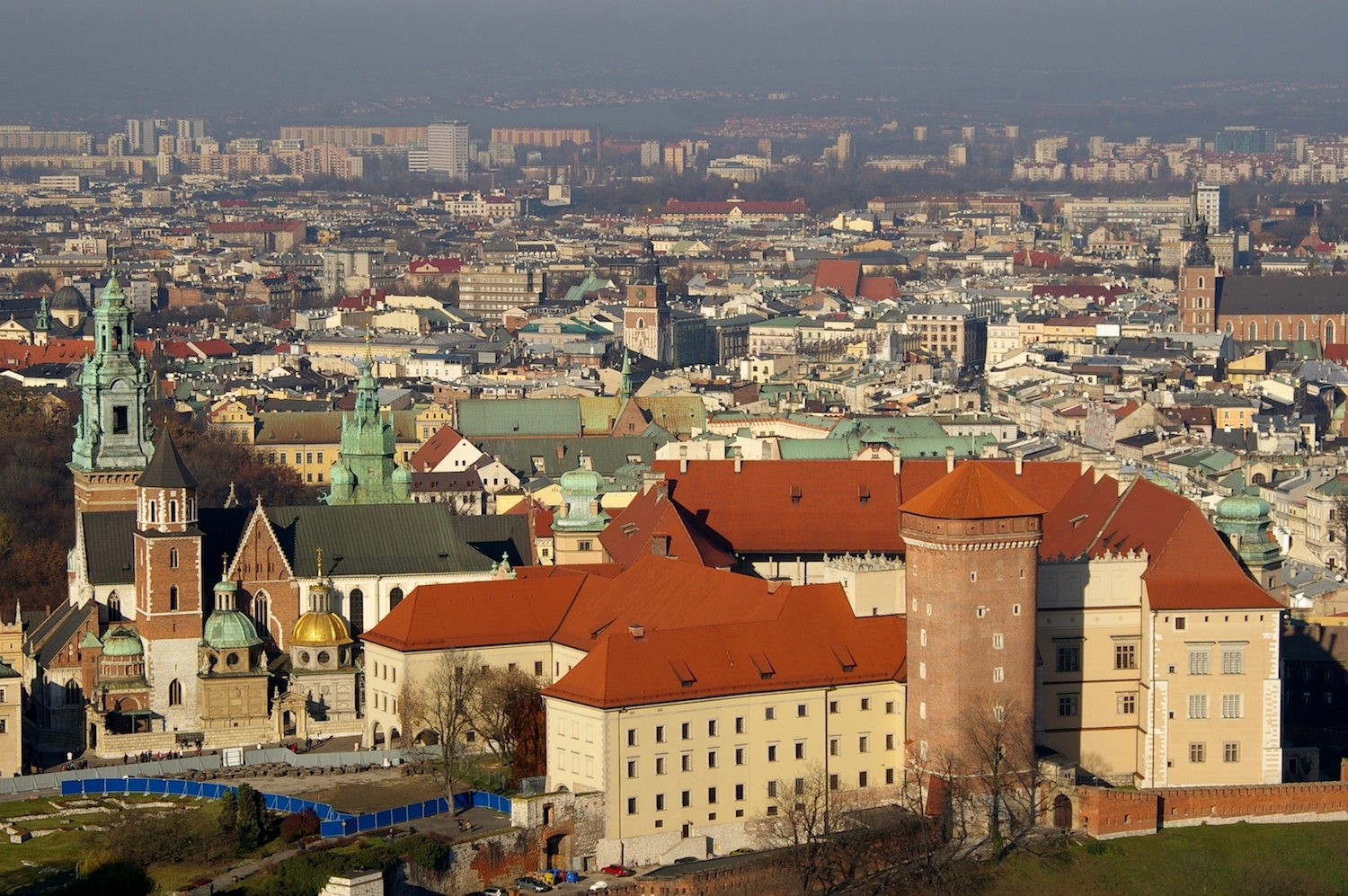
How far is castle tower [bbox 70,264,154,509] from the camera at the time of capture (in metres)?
72.9

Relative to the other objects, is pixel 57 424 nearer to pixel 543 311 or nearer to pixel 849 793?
pixel 849 793

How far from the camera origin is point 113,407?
7388 centimetres

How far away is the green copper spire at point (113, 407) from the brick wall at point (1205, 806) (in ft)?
87.7

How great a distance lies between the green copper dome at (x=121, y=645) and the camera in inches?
2608

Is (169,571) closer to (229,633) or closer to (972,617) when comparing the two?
(229,633)

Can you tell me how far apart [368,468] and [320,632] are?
13442mm

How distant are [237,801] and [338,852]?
315 centimetres

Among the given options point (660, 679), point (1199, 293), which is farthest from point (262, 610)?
point (1199, 293)

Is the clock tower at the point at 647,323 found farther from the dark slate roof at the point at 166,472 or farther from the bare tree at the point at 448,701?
the bare tree at the point at 448,701

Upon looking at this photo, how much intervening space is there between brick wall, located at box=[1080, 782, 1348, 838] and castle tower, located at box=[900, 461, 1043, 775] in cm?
190

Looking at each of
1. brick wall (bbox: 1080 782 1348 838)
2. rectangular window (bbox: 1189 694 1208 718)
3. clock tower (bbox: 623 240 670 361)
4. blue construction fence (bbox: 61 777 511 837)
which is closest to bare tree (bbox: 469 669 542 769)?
blue construction fence (bbox: 61 777 511 837)

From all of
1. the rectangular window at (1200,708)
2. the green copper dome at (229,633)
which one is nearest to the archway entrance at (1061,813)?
the rectangular window at (1200,708)

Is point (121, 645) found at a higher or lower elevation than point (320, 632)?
lower

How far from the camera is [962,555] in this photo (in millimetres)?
56438
